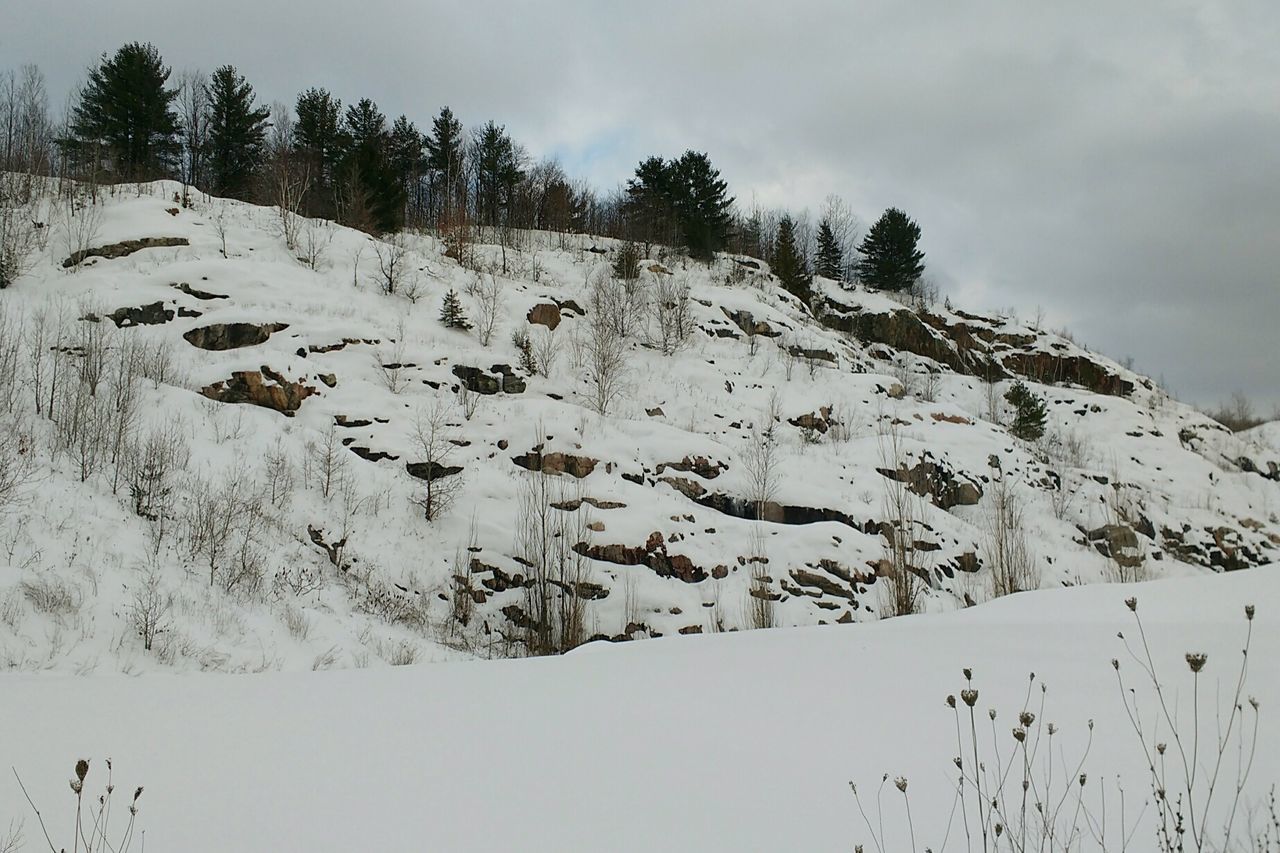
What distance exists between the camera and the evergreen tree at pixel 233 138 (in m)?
37.4

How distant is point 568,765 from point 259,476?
14.5 metres

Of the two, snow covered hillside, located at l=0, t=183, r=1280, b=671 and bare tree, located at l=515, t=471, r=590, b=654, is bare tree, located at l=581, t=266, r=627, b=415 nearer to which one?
snow covered hillside, located at l=0, t=183, r=1280, b=671

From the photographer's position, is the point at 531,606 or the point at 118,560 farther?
the point at 531,606

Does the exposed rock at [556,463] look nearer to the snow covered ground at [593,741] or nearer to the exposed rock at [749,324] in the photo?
the snow covered ground at [593,741]

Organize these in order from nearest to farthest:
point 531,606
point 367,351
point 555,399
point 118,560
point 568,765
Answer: point 568,765
point 118,560
point 531,606
point 367,351
point 555,399

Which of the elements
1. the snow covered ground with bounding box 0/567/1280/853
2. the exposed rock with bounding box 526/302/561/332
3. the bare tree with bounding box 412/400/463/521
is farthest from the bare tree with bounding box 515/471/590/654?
the exposed rock with bounding box 526/302/561/332

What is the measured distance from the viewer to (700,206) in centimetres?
4788

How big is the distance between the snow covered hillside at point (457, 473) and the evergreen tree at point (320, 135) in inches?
416

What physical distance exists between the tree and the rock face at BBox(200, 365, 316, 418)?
157ft

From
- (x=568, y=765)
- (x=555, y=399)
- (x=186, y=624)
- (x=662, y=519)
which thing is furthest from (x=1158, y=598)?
(x=555, y=399)

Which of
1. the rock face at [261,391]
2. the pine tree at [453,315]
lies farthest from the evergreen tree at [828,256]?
the rock face at [261,391]

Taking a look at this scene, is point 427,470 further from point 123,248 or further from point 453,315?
point 123,248

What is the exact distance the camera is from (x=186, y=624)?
33.8 ft

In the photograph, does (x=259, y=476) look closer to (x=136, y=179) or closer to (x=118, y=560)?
(x=118, y=560)
